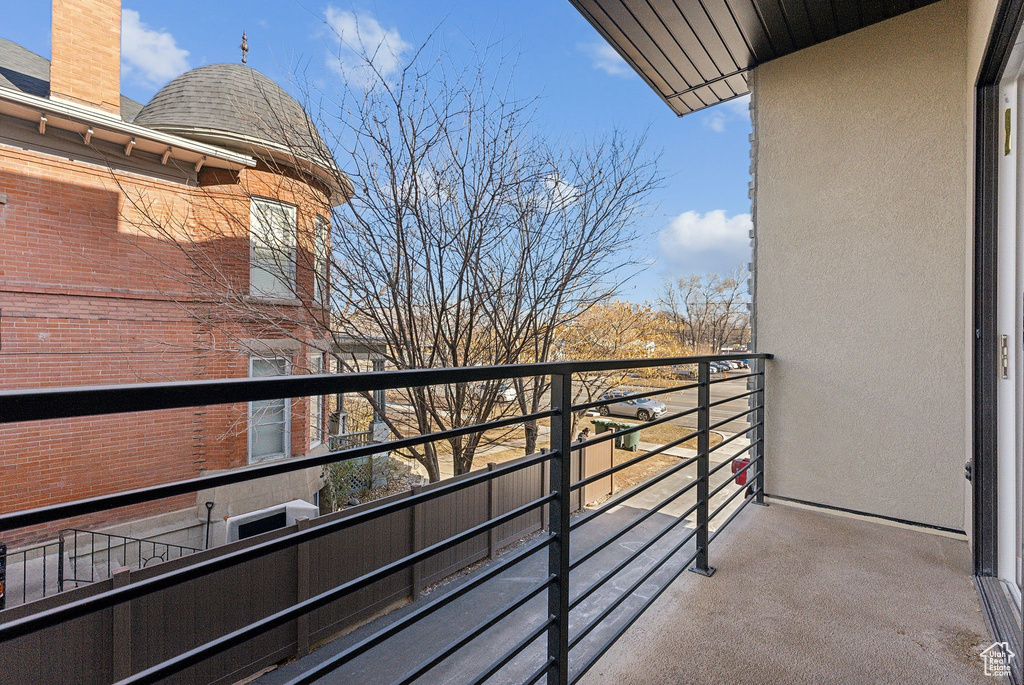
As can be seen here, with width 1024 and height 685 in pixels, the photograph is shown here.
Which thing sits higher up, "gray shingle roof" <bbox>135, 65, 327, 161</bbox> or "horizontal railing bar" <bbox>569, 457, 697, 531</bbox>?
"gray shingle roof" <bbox>135, 65, 327, 161</bbox>

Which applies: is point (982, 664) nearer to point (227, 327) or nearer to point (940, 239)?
point (940, 239)

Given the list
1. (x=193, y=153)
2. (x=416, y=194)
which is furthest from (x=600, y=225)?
(x=193, y=153)

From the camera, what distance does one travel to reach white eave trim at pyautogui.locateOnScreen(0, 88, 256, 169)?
465 cm

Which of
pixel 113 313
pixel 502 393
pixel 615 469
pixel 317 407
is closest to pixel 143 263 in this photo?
pixel 113 313

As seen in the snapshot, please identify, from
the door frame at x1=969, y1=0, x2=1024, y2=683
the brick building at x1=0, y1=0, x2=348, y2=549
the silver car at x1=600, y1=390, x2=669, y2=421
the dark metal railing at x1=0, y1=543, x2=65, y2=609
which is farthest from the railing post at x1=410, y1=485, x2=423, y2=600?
the silver car at x1=600, y1=390, x2=669, y2=421

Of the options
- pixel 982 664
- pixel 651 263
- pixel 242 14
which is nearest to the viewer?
pixel 982 664

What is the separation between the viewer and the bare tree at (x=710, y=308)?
13.7 m

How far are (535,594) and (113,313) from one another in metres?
6.11

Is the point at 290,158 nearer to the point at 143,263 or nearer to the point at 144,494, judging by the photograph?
the point at 143,263

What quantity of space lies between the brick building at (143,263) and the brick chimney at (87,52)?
12 millimetres

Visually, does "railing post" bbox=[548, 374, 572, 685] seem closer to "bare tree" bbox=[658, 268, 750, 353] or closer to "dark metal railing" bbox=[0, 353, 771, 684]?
"dark metal railing" bbox=[0, 353, 771, 684]

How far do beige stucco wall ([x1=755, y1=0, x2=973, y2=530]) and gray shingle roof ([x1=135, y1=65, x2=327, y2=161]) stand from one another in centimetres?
419

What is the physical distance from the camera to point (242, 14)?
747 centimetres

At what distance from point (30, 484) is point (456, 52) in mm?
5924
